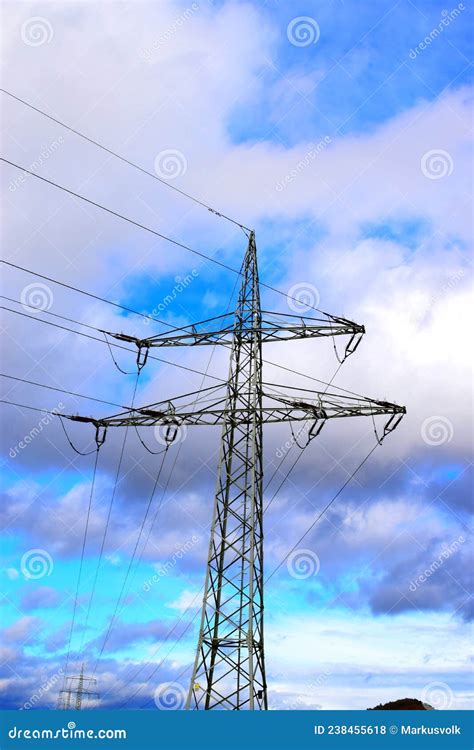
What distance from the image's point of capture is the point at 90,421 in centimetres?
3291

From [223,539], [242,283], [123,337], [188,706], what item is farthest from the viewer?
[242,283]

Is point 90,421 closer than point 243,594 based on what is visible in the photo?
No

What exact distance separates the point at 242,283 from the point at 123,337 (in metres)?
5.66

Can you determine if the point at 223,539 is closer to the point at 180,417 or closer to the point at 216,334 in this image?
the point at 180,417

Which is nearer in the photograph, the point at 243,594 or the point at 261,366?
the point at 243,594

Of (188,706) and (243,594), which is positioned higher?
(243,594)

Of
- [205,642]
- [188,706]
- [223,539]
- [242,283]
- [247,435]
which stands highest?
[242,283]

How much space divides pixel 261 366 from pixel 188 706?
12780mm

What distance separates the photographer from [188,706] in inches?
1096

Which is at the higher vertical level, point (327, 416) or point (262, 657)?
point (327, 416)

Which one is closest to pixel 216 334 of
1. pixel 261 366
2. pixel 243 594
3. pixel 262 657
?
pixel 261 366

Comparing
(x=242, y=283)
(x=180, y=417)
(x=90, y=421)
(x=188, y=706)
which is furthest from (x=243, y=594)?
→ (x=242, y=283)

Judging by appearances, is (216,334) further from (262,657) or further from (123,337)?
(262,657)

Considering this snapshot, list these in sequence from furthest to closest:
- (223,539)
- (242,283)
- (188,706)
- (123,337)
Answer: (242,283)
(123,337)
(223,539)
(188,706)
